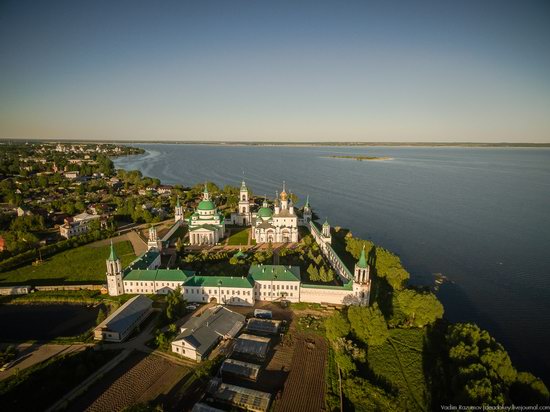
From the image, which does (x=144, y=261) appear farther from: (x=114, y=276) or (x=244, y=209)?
(x=244, y=209)

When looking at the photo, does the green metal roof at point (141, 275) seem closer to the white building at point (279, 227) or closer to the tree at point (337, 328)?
the white building at point (279, 227)

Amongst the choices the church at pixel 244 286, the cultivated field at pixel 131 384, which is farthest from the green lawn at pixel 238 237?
the cultivated field at pixel 131 384

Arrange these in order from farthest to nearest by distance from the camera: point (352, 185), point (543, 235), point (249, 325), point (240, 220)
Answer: point (352, 185) < point (240, 220) < point (543, 235) < point (249, 325)

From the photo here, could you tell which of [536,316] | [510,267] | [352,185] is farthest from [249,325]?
[352,185]

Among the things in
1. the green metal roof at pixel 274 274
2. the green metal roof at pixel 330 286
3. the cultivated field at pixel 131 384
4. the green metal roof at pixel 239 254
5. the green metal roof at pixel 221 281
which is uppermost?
the green metal roof at pixel 274 274

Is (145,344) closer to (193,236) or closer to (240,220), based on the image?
(193,236)
